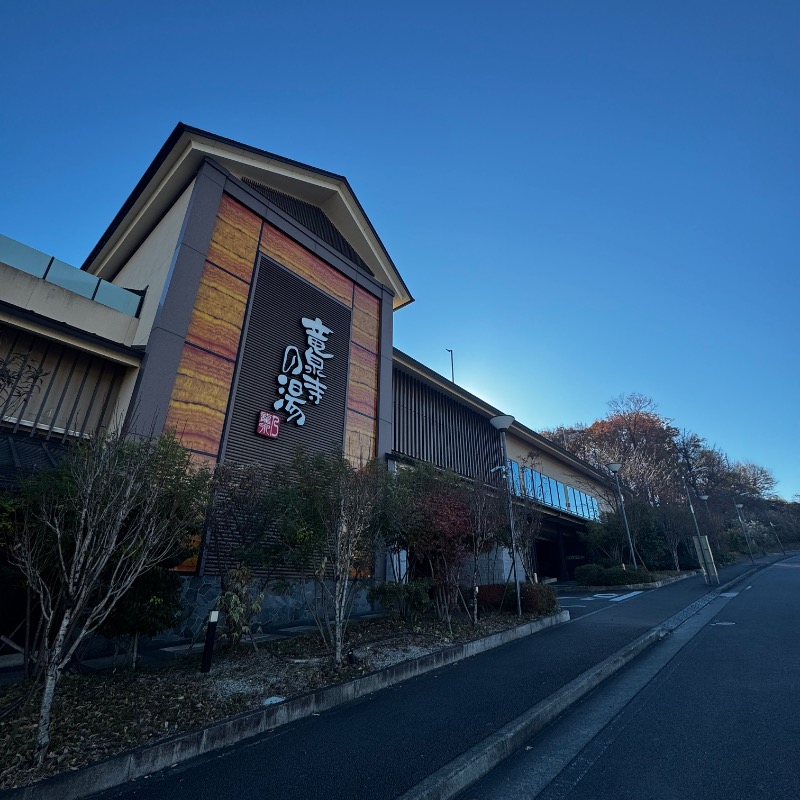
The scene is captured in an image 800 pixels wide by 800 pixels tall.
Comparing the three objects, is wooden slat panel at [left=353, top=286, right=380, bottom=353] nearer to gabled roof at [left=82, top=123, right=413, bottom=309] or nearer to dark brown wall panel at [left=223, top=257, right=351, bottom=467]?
dark brown wall panel at [left=223, top=257, right=351, bottom=467]

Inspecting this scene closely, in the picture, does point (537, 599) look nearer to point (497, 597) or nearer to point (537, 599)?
point (537, 599)

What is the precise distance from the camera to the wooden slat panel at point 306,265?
1362 centimetres

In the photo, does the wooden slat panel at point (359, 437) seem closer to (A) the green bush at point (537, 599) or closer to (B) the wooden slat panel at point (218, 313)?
(B) the wooden slat panel at point (218, 313)

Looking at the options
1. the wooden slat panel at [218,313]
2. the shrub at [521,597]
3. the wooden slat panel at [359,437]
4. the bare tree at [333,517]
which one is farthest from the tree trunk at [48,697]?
the shrub at [521,597]

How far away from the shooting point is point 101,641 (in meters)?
7.28

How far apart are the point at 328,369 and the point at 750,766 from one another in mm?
12306

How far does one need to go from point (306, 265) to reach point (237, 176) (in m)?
3.55

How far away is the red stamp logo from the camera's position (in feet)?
37.3

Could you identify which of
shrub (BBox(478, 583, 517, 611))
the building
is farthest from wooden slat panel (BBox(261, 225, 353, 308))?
shrub (BBox(478, 583, 517, 611))

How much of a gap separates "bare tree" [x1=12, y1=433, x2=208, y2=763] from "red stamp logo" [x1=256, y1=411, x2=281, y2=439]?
16.5ft

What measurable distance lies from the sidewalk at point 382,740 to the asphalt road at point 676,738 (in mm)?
495

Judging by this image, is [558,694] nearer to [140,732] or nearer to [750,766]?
[750,766]

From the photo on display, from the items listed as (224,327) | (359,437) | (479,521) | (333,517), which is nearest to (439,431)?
(359,437)

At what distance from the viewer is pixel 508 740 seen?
13.7ft
